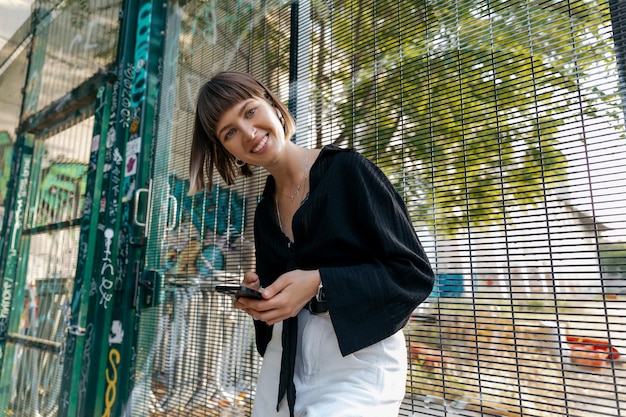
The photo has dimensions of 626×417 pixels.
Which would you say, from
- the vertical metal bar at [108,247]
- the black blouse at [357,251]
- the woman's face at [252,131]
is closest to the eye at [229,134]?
the woman's face at [252,131]

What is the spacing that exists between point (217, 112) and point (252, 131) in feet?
0.35

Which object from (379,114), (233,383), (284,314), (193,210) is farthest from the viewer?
(193,210)

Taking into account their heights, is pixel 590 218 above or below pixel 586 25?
below

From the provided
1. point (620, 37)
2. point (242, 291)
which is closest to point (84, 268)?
point (242, 291)

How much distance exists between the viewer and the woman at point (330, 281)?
2.80 feet

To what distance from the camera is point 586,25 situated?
123 centimetres

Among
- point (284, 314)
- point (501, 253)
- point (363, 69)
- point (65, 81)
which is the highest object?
point (65, 81)

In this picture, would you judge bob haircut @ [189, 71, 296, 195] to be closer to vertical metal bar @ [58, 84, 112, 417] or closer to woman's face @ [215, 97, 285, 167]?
woman's face @ [215, 97, 285, 167]

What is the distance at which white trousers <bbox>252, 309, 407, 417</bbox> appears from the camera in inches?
33.8

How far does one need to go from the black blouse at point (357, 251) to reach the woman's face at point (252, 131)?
0.14 meters

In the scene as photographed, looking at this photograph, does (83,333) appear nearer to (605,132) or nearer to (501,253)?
(501,253)

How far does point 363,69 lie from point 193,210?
1219 mm

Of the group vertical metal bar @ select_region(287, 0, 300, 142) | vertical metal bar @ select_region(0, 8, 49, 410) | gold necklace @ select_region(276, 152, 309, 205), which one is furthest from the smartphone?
vertical metal bar @ select_region(0, 8, 49, 410)

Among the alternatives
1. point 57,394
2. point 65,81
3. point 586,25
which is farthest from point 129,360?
point 586,25
